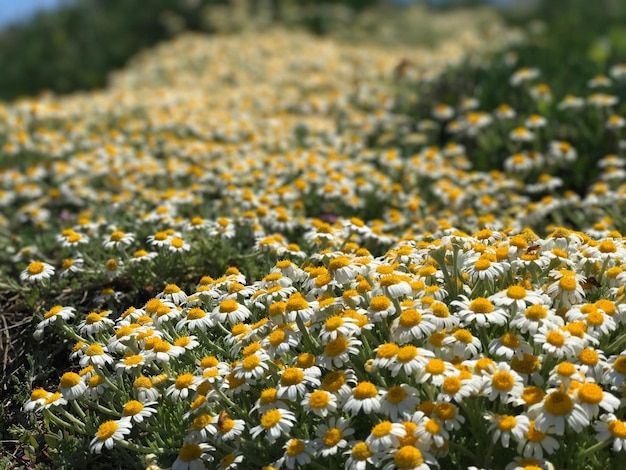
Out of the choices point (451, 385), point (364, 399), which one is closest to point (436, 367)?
point (451, 385)

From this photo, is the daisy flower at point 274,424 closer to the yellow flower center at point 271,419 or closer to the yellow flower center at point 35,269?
the yellow flower center at point 271,419

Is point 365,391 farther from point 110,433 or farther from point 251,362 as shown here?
point 110,433

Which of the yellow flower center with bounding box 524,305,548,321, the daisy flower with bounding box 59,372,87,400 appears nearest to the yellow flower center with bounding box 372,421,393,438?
the yellow flower center with bounding box 524,305,548,321

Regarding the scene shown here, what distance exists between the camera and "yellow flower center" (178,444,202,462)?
2.99 metres

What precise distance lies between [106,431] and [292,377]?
889mm

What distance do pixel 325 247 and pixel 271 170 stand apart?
6.95ft

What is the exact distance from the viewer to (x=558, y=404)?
271cm

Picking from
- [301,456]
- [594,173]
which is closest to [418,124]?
[594,173]

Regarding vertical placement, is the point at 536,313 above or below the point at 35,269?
above

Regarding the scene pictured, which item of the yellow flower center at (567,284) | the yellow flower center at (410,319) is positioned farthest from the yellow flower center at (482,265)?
the yellow flower center at (410,319)

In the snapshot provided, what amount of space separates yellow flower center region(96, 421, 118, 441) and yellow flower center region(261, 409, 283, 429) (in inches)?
28.2

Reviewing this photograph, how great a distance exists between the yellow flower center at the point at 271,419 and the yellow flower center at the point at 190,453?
1.05ft

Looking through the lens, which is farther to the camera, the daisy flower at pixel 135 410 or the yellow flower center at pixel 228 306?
the yellow flower center at pixel 228 306

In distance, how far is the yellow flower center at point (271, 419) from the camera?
9.64 ft
